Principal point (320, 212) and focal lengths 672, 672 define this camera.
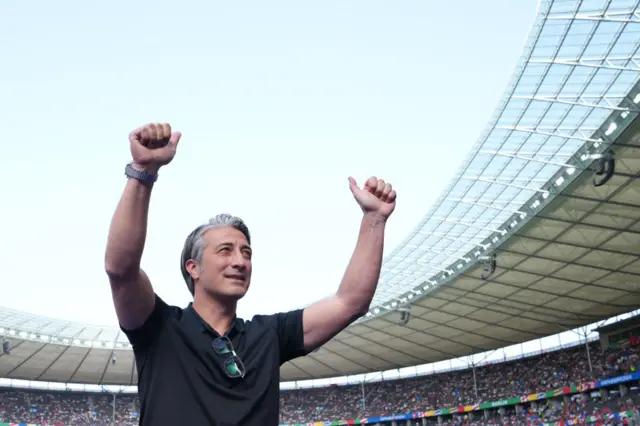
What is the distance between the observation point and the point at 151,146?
234 cm

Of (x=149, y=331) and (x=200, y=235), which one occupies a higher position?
(x=200, y=235)

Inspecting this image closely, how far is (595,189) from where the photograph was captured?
25.5 metres

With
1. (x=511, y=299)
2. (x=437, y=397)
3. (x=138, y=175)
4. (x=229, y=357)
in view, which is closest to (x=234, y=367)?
(x=229, y=357)

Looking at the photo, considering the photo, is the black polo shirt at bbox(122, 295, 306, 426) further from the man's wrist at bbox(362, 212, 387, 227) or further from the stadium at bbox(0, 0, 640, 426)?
the stadium at bbox(0, 0, 640, 426)

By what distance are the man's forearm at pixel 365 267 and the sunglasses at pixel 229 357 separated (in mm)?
566

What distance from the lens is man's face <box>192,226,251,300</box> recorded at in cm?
273

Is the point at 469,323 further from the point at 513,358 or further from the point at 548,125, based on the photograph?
the point at 548,125

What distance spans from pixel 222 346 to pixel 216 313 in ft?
0.70

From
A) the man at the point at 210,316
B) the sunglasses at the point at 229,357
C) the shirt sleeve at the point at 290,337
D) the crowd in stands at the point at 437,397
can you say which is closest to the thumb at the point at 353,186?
the man at the point at 210,316

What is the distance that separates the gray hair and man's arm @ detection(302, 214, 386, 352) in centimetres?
44

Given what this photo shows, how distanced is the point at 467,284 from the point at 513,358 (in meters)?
18.8

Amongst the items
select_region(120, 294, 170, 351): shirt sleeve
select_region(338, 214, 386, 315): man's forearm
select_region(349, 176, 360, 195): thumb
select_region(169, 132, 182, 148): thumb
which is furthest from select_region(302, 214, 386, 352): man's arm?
select_region(169, 132, 182, 148): thumb

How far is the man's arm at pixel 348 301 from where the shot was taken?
2877 millimetres

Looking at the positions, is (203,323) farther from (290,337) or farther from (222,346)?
(290,337)
